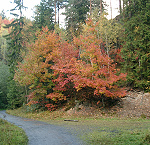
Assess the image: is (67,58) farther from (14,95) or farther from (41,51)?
(14,95)

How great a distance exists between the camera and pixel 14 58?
29500 mm

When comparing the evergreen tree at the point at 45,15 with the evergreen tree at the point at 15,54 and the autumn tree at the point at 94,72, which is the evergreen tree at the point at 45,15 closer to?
the evergreen tree at the point at 15,54

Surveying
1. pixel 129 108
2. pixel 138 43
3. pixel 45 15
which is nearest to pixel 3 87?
pixel 45 15

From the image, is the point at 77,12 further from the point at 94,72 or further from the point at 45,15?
the point at 94,72

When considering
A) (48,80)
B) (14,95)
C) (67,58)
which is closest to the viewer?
(67,58)

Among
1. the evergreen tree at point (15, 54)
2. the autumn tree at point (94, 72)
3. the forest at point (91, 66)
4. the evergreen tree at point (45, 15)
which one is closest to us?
the autumn tree at point (94, 72)

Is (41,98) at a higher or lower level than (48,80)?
lower

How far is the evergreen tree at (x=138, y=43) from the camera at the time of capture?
16.5 metres

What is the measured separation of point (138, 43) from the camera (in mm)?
17109

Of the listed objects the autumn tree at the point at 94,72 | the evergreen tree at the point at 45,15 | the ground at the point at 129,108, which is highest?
the evergreen tree at the point at 45,15

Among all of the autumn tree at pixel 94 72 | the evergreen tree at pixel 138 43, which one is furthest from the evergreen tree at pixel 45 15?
the evergreen tree at pixel 138 43

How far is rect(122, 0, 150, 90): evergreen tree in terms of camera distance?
16.5 metres

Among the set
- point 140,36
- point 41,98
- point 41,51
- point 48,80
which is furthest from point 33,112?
point 140,36

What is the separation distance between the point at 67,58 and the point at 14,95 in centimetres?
1482
